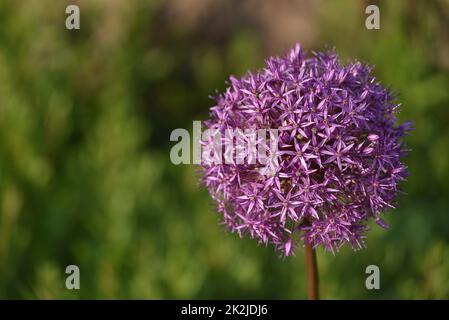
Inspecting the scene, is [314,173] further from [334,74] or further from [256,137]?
[334,74]

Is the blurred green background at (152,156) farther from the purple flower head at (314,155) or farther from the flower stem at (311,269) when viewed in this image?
the purple flower head at (314,155)

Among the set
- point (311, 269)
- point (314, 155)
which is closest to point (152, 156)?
point (311, 269)

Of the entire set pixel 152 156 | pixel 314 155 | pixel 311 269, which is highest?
pixel 152 156

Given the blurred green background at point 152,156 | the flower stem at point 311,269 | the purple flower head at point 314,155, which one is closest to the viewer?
the purple flower head at point 314,155

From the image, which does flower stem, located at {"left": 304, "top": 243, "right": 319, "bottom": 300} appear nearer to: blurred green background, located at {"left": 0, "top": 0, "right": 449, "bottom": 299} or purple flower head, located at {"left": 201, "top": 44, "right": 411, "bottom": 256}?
purple flower head, located at {"left": 201, "top": 44, "right": 411, "bottom": 256}

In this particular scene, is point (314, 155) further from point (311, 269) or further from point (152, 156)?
point (152, 156)

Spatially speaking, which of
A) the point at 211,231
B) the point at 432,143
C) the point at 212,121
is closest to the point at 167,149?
the point at 211,231

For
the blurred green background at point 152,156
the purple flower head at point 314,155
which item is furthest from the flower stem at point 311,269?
the blurred green background at point 152,156

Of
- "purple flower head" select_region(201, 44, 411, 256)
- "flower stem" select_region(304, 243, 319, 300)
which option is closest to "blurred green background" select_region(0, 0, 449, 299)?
"flower stem" select_region(304, 243, 319, 300)
